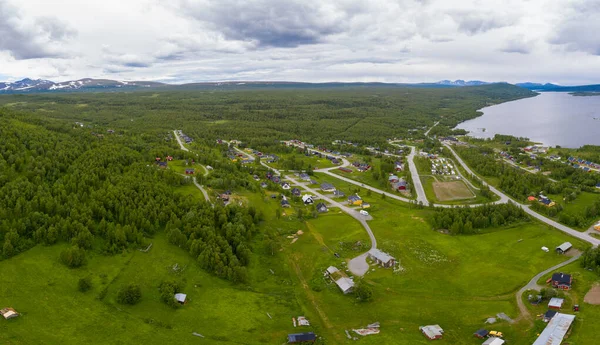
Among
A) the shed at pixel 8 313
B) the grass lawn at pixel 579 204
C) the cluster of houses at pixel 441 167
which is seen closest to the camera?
the shed at pixel 8 313

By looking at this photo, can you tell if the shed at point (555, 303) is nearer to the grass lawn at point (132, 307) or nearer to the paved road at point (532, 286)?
the paved road at point (532, 286)

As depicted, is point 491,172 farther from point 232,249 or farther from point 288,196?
point 232,249

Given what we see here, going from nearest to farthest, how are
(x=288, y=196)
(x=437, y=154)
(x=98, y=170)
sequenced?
(x=98, y=170)
(x=288, y=196)
(x=437, y=154)

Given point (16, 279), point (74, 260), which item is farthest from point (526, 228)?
point (16, 279)

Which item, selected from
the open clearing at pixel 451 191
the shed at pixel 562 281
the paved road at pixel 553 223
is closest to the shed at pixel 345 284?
the shed at pixel 562 281

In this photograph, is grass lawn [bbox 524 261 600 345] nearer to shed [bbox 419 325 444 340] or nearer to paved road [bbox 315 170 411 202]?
shed [bbox 419 325 444 340]

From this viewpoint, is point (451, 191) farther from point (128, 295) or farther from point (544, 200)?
point (128, 295)

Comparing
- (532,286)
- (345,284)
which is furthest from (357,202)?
(532,286)
